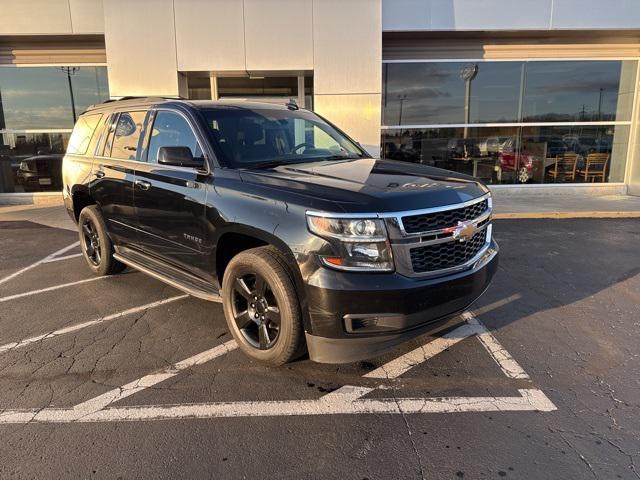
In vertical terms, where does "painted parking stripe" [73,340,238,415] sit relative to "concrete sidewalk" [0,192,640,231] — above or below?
below

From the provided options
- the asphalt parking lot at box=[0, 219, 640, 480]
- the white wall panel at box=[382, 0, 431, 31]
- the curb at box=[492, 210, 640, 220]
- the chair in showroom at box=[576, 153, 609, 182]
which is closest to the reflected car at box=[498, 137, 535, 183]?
the chair in showroom at box=[576, 153, 609, 182]

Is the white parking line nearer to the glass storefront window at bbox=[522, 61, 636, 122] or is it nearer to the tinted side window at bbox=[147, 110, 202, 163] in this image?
the tinted side window at bbox=[147, 110, 202, 163]

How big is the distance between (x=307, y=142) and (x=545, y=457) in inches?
128

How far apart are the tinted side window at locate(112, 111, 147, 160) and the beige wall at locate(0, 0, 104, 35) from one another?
756 cm

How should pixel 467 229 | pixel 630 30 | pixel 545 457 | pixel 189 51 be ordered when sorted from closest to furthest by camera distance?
pixel 545 457
pixel 467 229
pixel 189 51
pixel 630 30

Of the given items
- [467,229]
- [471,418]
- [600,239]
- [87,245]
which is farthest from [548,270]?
[87,245]

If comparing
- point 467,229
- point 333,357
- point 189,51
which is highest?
point 189,51

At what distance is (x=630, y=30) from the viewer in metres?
11.8

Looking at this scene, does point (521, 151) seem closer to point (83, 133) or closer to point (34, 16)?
point (83, 133)

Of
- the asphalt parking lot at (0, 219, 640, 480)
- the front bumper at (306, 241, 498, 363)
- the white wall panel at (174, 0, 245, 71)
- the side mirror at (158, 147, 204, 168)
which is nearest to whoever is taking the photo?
the asphalt parking lot at (0, 219, 640, 480)

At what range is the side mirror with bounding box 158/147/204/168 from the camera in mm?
3869

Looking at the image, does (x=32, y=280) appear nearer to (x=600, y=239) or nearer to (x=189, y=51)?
(x=189, y=51)

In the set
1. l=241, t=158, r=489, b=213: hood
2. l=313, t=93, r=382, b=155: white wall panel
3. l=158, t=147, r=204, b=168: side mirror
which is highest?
l=313, t=93, r=382, b=155: white wall panel

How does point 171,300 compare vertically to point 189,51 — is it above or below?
below
